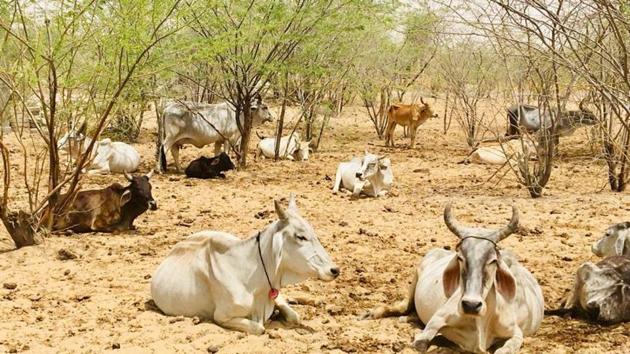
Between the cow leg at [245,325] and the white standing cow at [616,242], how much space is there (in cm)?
328

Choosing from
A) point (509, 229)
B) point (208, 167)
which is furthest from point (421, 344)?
point (208, 167)

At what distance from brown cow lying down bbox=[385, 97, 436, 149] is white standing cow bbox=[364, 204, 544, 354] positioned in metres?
13.4

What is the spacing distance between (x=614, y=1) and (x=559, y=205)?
5187 millimetres

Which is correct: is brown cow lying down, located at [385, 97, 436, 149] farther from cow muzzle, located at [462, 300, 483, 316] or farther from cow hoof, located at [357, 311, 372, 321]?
cow muzzle, located at [462, 300, 483, 316]

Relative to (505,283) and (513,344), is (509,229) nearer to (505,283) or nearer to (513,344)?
(505,283)

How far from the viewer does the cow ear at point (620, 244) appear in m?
6.44

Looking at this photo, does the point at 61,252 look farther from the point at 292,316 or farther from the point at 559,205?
the point at 559,205

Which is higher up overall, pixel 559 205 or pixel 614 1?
pixel 614 1

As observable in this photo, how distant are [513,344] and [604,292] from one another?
114 centimetres

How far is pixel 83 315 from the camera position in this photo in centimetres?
564

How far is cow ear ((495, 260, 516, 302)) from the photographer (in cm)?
461

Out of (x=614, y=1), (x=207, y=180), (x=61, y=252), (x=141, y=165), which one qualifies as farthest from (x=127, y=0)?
(x=141, y=165)

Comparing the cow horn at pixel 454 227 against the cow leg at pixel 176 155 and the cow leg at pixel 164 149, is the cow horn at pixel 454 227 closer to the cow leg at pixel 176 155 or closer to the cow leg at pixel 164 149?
the cow leg at pixel 164 149

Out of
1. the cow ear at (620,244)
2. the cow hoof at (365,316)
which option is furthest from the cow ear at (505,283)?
the cow ear at (620,244)
